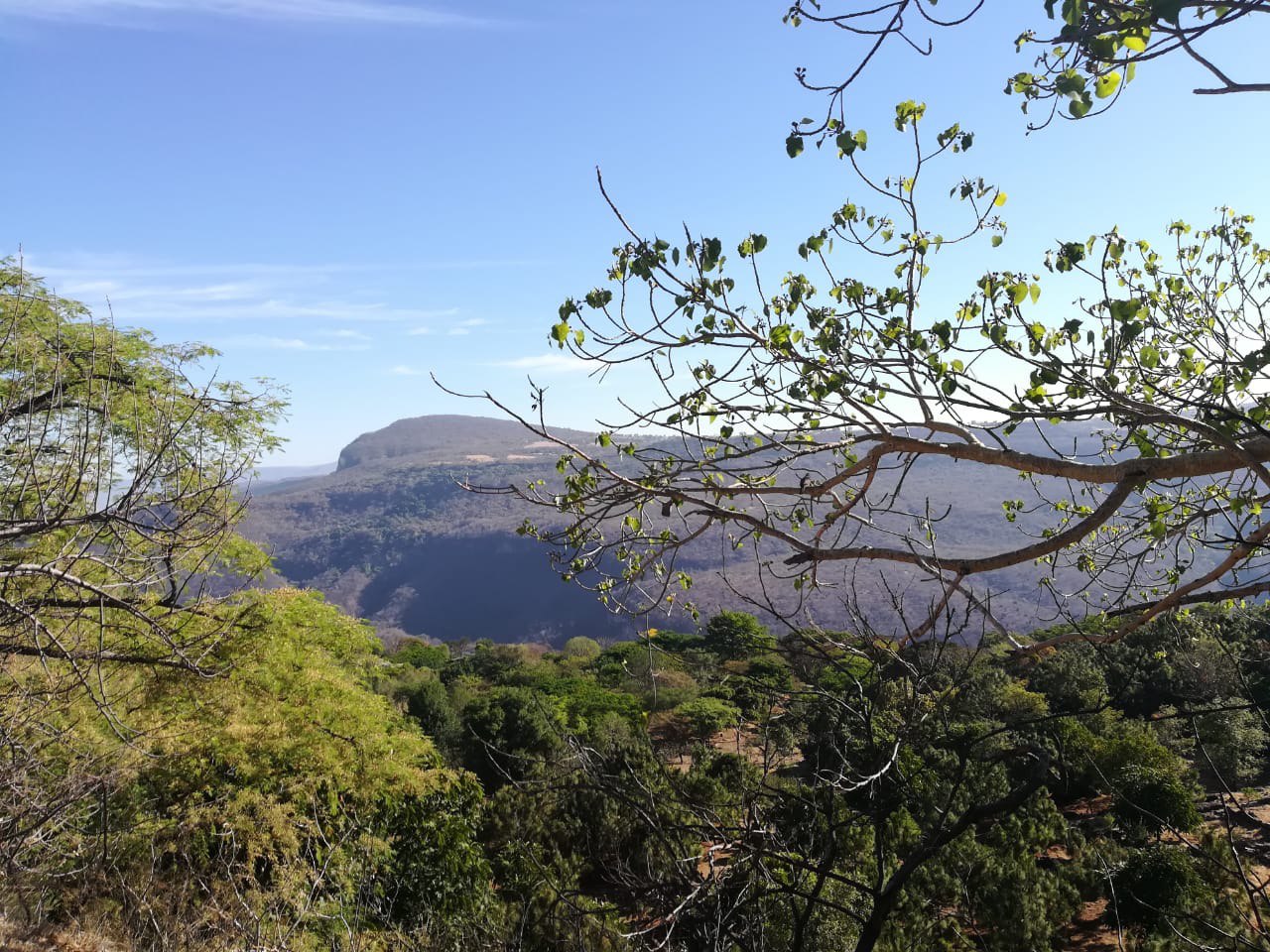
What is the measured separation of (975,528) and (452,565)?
254 ft

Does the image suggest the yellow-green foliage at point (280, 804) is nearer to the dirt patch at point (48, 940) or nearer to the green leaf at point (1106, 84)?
the dirt patch at point (48, 940)

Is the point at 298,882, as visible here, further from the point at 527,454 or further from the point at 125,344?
the point at 527,454

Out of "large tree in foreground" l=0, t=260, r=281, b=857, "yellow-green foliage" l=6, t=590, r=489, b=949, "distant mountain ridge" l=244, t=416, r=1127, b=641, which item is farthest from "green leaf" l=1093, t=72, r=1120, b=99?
"distant mountain ridge" l=244, t=416, r=1127, b=641

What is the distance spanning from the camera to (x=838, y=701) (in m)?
2.52

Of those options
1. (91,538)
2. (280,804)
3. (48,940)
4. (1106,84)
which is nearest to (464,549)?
(280,804)

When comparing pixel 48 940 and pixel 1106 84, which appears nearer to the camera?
pixel 1106 84

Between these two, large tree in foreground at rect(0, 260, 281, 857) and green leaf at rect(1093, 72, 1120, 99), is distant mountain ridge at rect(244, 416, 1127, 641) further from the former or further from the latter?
green leaf at rect(1093, 72, 1120, 99)

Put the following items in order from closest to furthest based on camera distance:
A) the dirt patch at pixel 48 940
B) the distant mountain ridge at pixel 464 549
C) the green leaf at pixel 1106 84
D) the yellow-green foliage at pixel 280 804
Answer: the green leaf at pixel 1106 84, the dirt patch at pixel 48 940, the yellow-green foliage at pixel 280 804, the distant mountain ridge at pixel 464 549

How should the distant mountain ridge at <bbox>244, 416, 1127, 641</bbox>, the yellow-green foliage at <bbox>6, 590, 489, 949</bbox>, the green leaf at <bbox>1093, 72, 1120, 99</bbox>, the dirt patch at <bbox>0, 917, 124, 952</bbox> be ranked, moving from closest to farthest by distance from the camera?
the green leaf at <bbox>1093, 72, 1120, 99</bbox> < the dirt patch at <bbox>0, 917, 124, 952</bbox> < the yellow-green foliage at <bbox>6, 590, 489, 949</bbox> < the distant mountain ridge at <bbox>244, 416, 1127, 641</bbox>

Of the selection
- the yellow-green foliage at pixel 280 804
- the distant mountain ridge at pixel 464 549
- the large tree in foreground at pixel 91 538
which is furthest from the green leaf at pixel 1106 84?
the distant mountain ridge at pixel 464 549

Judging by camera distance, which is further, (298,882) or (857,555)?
(298,882)

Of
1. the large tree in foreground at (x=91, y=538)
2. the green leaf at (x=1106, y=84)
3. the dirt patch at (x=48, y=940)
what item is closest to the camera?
the green leaf at (x=1106, y=84)

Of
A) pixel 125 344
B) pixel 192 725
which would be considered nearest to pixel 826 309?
pixel 192 725

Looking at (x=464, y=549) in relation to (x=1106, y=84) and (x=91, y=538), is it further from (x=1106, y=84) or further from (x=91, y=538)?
(x=1106, y=84)
